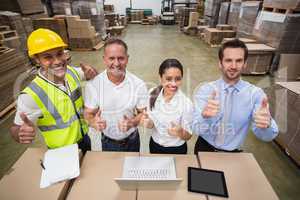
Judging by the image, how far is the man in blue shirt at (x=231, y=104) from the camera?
1415 millimetres

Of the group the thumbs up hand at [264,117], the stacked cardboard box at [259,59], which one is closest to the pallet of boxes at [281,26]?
the stacked cardboard box at [259,59]

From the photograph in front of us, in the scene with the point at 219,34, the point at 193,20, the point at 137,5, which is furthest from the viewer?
the point at 137,5

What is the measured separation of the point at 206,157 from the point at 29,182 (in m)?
1.08

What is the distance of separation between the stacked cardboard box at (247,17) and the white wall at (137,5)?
36.9 ft

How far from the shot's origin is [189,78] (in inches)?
193

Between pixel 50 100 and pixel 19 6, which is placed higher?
pixel 19 6

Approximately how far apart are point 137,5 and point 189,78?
13.8 metres

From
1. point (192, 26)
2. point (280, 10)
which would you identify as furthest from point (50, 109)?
point (192, 26)

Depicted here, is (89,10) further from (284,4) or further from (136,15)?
(136,15)

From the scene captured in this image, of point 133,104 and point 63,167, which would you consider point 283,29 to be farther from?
point 63,167

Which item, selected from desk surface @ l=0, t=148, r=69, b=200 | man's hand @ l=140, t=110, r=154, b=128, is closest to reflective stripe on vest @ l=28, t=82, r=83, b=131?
desk surface @ l=0, t=148, r=69, b=200

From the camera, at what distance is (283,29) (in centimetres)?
448

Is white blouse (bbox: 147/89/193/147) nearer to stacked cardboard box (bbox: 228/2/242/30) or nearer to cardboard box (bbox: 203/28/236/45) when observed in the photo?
cardboard box (bbox: 203/28/236/45)

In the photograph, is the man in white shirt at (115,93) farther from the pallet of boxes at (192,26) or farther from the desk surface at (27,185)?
the pallet of boxes at (192,26)
